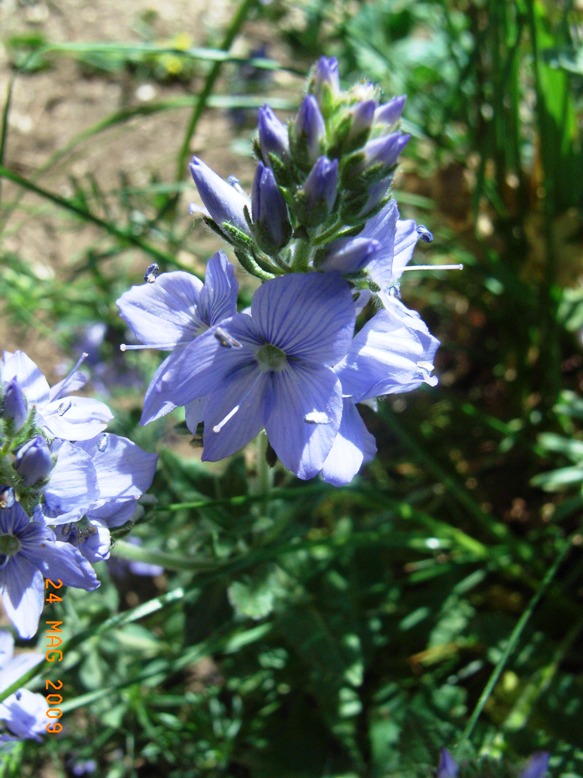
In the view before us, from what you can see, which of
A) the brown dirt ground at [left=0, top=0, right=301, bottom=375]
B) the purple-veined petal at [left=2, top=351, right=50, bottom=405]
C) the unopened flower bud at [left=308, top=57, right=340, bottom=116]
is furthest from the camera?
the brown dirt ground at [left=0, top=0, right=301, bottom=375]

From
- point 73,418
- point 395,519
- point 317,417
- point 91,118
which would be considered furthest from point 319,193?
point 91,118

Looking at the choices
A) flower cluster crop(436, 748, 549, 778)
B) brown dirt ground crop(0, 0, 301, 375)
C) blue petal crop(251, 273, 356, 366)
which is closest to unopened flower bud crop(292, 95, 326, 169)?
blue petal crop(251, 273, 356, 366)

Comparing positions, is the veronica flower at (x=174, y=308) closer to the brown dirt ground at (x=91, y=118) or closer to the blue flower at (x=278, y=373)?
the blue flower at (x=278, y=373)

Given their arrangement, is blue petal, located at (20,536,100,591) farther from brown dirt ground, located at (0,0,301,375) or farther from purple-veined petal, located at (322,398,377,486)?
brown dirt ground, located at (0,0,301,375)

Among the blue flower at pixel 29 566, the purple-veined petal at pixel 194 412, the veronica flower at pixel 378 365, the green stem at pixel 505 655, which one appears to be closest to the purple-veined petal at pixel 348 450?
the veronica flower at pixel 378 365

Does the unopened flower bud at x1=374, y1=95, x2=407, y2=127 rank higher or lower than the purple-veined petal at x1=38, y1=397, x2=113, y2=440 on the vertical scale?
higher

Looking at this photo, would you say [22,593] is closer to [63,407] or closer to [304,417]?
[63,407]
